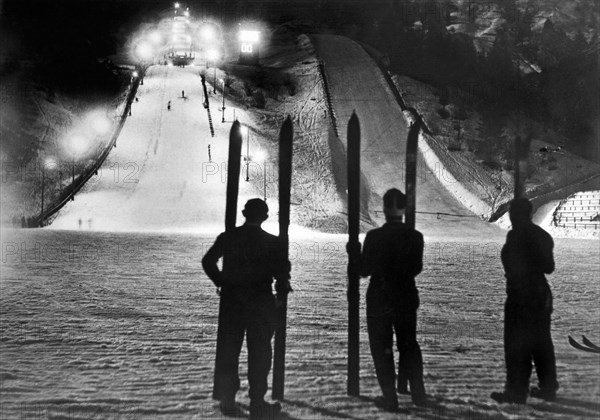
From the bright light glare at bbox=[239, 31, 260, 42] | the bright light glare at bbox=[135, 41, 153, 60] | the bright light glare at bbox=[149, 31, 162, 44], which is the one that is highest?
the bright light glare at bbox=[149, 31, 162, 44]

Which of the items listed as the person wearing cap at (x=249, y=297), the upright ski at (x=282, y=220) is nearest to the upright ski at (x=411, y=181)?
the upright ski at (x=282, y=220)

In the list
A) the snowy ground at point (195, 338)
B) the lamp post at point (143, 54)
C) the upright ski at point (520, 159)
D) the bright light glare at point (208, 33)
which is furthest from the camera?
the bright light glare at point (208, 33)

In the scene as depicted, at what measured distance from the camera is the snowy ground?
4062 mm

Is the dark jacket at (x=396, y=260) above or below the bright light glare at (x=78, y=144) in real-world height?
below

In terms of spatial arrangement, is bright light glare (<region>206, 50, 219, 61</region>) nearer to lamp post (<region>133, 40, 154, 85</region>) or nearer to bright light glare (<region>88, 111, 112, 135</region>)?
lamp post (<region>133, 40, 154, 85</region>)

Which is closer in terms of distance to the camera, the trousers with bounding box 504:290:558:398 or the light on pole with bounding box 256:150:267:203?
the trousers with bounding box 504:290:558:398

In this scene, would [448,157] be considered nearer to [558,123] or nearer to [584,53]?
[558,123]

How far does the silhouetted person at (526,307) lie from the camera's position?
4.03m

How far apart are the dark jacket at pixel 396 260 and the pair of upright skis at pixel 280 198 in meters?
0.71

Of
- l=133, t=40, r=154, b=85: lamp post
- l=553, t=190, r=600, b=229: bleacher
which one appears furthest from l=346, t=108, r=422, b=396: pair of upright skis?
l=133, t=40, r=154, b=85: lamp post

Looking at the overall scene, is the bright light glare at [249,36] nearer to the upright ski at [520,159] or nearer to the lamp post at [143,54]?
the lamp post at [143,54]

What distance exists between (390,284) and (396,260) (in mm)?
190

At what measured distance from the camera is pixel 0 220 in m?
18.3

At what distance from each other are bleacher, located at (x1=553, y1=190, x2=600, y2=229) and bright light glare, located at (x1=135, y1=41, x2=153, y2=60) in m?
42.7
